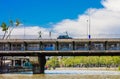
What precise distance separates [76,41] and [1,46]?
1632 centimetres

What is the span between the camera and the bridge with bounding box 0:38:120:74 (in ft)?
275

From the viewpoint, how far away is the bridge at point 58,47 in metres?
83.9

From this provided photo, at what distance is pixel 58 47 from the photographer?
3386 inches

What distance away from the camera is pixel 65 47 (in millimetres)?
85375

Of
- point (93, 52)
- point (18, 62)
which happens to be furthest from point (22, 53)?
point (18, 62)

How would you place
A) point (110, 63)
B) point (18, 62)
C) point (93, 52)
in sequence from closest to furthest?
point (93, 52) < point (18, 62) < point (110, 63)

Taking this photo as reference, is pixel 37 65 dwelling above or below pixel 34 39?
below

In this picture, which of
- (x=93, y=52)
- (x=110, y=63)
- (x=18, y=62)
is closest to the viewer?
(x=93, y=52)

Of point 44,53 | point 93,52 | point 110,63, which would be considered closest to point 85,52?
point 93,52

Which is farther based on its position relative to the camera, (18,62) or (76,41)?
(18,62)

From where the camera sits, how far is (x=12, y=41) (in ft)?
287

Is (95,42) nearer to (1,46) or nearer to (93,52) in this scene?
(93,52)

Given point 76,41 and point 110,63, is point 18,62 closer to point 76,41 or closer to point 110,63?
point 110,63

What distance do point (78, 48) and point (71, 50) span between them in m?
1.59
